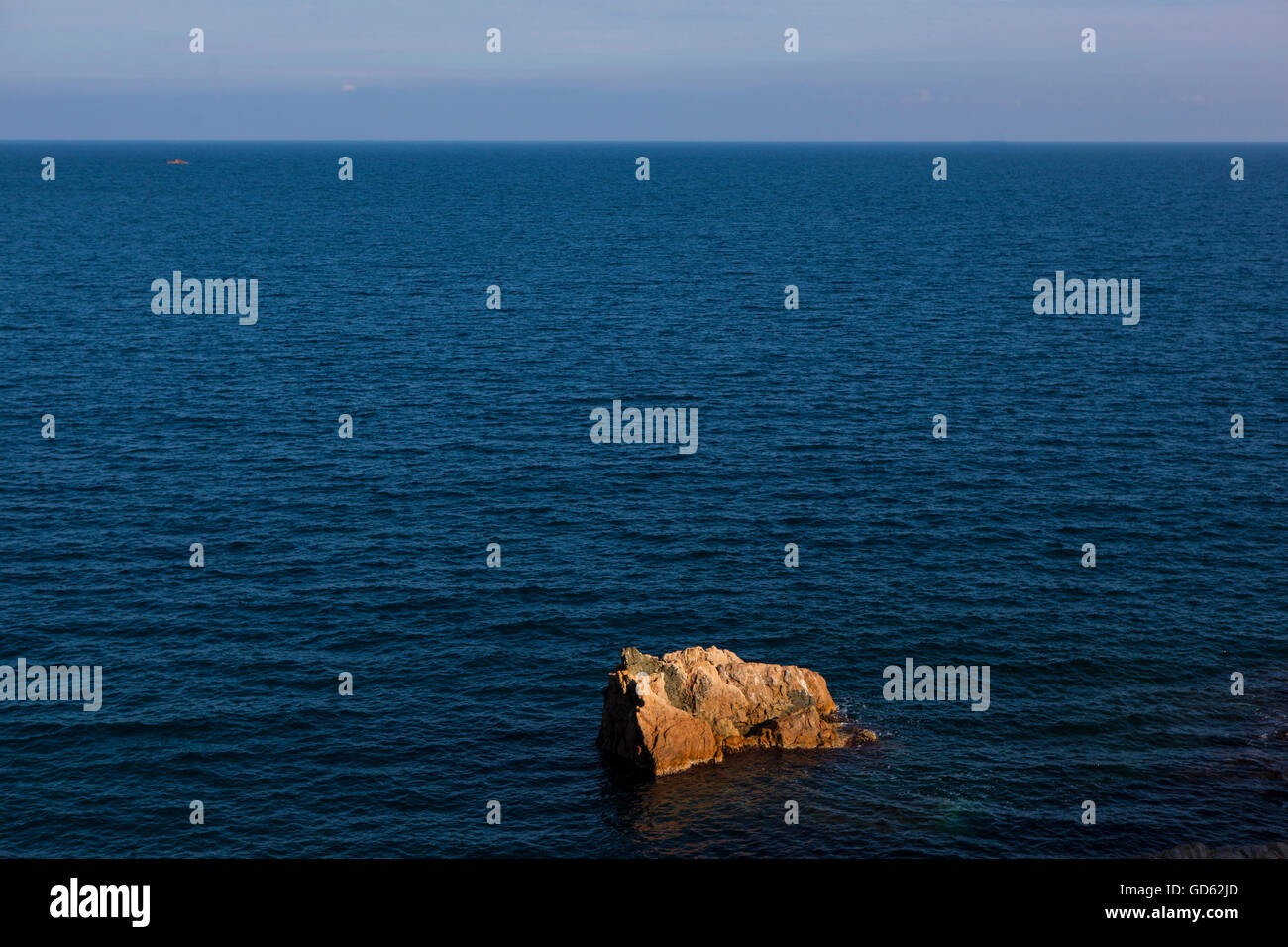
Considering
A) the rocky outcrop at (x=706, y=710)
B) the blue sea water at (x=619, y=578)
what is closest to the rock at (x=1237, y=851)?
the blue sea water at (x=619, y=578)

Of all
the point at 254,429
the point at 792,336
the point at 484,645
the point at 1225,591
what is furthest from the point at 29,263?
the point at 1225,591

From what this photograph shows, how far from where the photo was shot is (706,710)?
63438 mm

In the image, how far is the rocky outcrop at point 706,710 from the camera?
6103cm

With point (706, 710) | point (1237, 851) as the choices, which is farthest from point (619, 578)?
point (1237, 851)

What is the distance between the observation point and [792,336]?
141250 millimetres

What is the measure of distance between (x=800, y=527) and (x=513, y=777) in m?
34.4

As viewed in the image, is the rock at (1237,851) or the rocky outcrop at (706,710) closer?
the rock at (1237,851)

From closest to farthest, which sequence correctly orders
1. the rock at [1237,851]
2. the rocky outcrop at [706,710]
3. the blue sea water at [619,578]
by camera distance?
the rock at [1237,851] → the blue sea water at [619,578] → the rocky outcrop at [706,710]

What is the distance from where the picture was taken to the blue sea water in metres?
57.8

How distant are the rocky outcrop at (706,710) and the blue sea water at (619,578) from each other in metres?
1.28

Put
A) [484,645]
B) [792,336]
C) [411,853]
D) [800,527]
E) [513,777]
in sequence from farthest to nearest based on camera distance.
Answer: [792,336] < [800,527] < [484,645] < [513,777] < [411,853]

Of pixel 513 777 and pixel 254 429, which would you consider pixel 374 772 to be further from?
pixel 254 429

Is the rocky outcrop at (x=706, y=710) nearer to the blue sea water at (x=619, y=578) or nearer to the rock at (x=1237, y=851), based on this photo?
the blue sea water at (x=619, y=578)

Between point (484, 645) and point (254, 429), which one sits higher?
point (254, 429)
